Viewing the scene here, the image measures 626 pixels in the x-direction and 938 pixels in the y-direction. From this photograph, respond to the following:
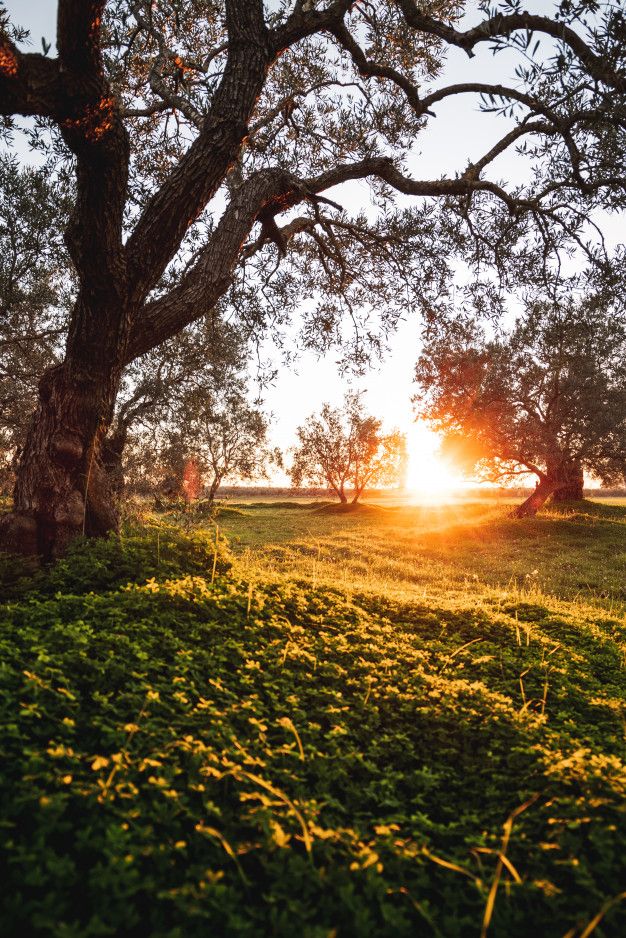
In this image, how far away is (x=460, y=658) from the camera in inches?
213

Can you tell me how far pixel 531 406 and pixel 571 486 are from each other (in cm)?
693

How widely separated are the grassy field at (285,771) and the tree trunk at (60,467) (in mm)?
855

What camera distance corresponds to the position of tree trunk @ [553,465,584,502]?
28.8 metres

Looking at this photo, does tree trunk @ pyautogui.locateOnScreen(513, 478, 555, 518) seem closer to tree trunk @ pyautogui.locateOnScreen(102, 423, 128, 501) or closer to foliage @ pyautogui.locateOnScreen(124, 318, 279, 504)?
foliage @ pyautogui.locateOnScreen(124, 318, 279, 504)

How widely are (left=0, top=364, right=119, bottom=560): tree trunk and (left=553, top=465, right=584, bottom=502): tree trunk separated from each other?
27142mm

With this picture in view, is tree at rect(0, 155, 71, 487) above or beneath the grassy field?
above

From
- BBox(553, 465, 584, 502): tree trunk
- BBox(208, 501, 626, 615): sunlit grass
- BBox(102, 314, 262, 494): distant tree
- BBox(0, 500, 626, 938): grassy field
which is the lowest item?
BBox(208, 501, 626, 615): sunlit grass

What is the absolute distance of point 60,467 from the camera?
6773 millimetres

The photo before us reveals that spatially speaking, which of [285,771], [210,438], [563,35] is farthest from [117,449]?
[285,771]

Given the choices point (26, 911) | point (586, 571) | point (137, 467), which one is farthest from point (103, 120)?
point (137, 467)

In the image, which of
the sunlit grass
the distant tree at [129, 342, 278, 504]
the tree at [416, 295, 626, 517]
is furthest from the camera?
the tree at [416, 295, 626, 517]

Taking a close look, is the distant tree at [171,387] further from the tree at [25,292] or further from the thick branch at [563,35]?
the thick branch at [563,35]

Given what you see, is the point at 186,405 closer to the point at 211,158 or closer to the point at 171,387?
the point at 171,387

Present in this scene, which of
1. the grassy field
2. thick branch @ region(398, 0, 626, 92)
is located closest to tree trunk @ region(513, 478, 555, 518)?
the grassy field
